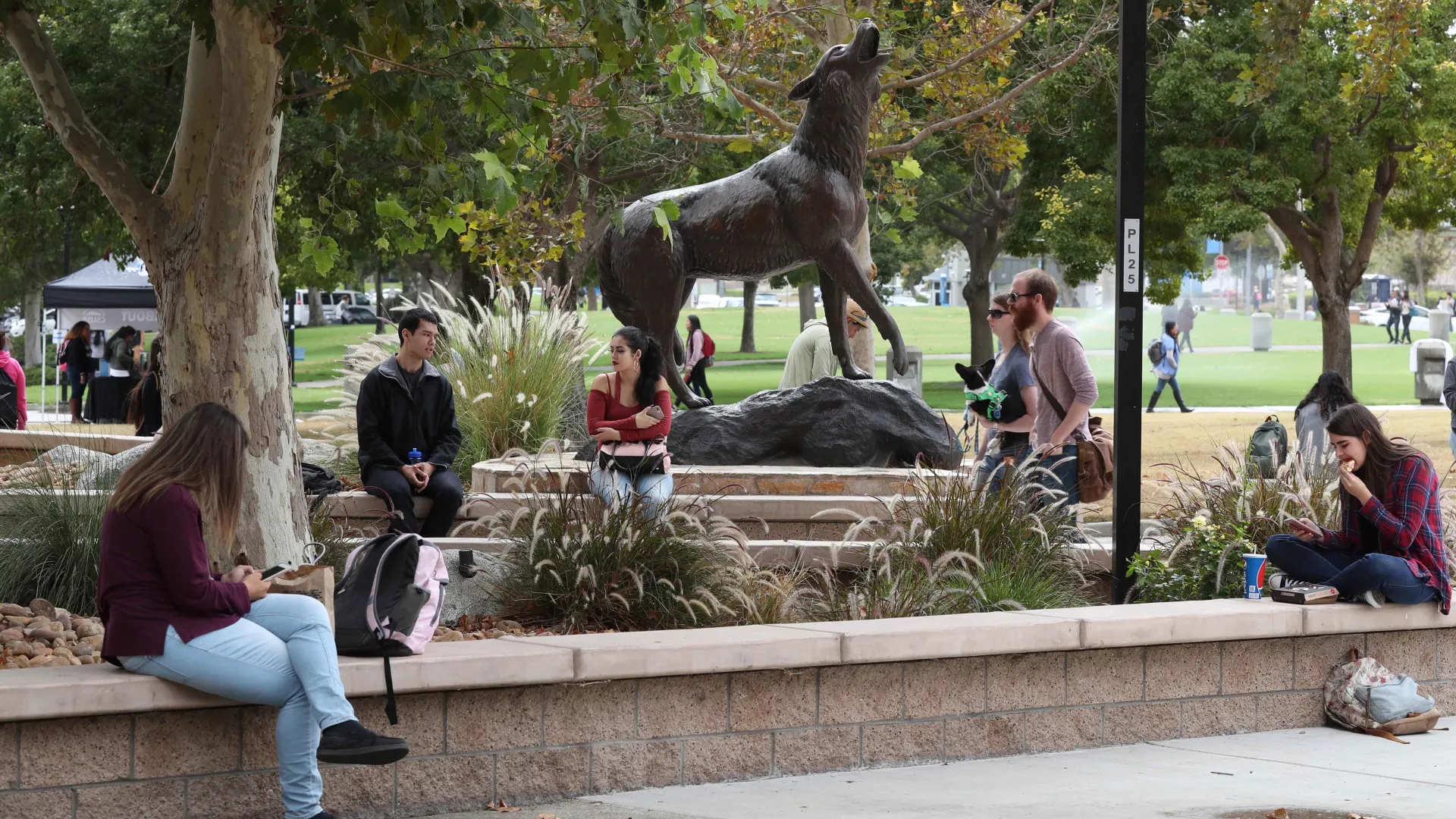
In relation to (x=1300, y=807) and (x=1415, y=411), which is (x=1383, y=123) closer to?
(x=1415, y=411)

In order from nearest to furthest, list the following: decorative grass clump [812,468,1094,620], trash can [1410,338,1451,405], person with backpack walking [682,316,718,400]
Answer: decorative grass clump [812,468,1094,620]
person with backpack walking [682,316,718,400]
trash can [1410,338,1451,405]

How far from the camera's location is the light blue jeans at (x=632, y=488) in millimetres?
7539

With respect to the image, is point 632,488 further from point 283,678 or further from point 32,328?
point 32,328

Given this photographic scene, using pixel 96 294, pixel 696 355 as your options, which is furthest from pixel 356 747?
pixel 96 294

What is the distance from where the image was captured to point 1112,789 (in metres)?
5.87

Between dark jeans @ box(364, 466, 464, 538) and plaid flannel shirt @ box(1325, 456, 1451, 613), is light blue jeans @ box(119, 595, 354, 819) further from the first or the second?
plaid flannel shirt @ box(1325, 456, 1451, 613)

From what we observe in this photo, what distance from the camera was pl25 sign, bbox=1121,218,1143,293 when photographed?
25.0 ft

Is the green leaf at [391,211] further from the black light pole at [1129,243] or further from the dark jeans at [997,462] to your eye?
the black light pole at [1129,243]

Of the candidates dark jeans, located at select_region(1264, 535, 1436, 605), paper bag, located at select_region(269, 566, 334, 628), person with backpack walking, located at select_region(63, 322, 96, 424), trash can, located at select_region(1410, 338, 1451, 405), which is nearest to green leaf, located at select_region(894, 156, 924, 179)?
dark jeans, located at select_region(1264, 535, 1436, 605)

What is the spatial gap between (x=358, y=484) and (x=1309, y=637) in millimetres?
6344

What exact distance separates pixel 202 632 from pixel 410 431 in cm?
374

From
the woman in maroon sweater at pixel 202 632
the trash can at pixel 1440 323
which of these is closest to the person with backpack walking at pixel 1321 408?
the woman in maroon sweater at pixel 202 632

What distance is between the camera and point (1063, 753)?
21.7ft

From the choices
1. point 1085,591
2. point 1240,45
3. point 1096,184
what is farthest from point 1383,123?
point 1085,591
